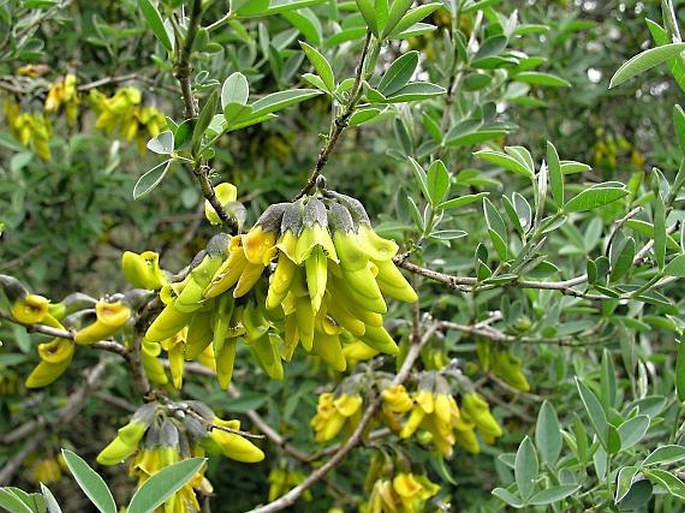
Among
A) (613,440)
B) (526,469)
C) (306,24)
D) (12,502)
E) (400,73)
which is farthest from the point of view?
(306,24)

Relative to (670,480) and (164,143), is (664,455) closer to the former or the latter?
(670,480)

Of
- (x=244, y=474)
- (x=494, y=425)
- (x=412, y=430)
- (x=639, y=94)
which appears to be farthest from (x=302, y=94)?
(x=639, y=94)

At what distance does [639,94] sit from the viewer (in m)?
2.57

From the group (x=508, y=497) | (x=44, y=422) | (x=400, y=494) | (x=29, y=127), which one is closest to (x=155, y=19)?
(x=508, y=497)

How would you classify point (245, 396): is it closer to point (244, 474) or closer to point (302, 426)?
point (302, 426)

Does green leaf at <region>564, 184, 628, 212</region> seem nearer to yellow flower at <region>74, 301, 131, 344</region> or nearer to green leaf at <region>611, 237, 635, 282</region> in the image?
green leaf at <region>611, 237, 635, 282</region>

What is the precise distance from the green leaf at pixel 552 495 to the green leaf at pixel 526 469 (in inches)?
0.6

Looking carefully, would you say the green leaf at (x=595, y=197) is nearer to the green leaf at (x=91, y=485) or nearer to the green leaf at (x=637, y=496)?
the green leaf at (x=637, y=496)

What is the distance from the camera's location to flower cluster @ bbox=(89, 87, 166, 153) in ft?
5.16

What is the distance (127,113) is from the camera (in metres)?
1.61

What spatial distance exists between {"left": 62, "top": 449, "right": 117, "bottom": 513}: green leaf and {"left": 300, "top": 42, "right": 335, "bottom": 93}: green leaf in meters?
0.40

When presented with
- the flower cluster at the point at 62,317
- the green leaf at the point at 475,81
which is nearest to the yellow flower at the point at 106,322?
the flower cluster at the point at 62,317

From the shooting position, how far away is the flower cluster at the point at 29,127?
5.45 ft

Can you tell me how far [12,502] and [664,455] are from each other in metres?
0.64
